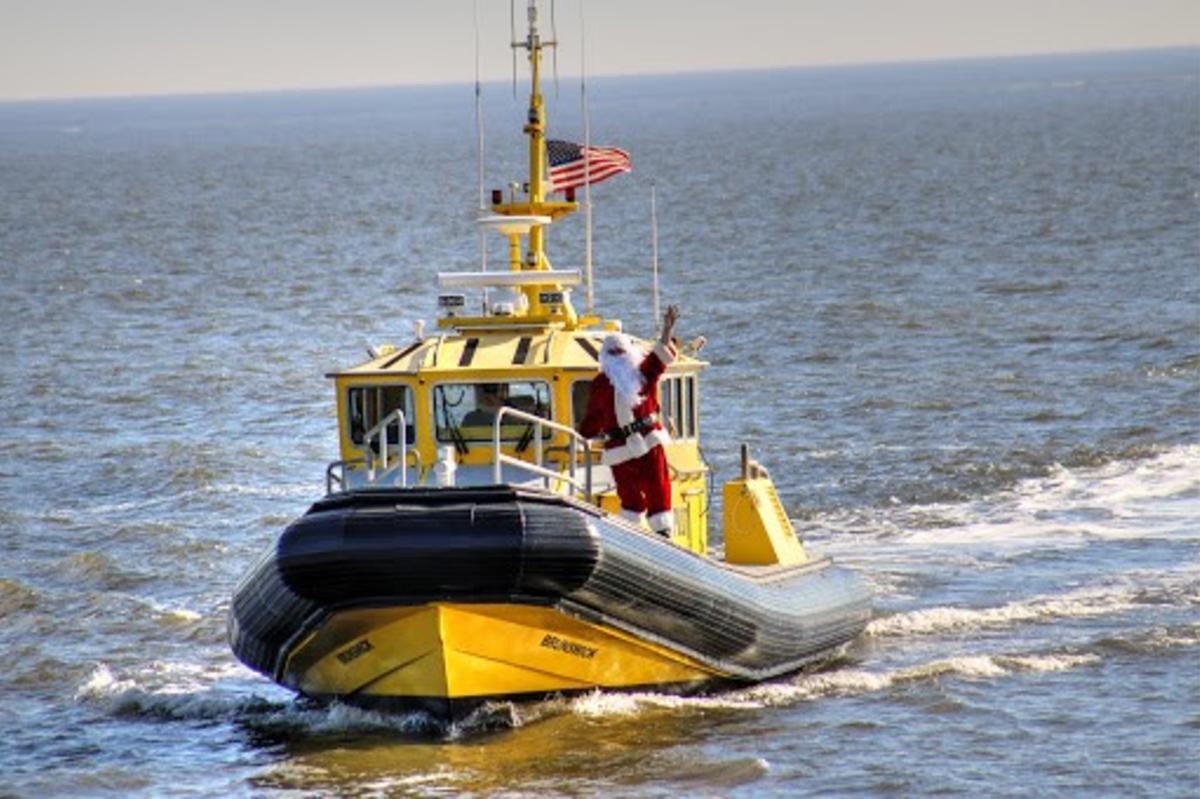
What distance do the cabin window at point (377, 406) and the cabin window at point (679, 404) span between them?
166cm

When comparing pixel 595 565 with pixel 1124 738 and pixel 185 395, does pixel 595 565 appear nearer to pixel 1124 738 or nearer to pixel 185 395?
pixel 1124 738

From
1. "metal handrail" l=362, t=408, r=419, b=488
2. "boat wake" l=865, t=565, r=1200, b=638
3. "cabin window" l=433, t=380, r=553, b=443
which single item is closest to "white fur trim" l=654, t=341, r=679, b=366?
"cabin window" l=433, t=380, r=553, b=443

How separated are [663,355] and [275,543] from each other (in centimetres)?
262

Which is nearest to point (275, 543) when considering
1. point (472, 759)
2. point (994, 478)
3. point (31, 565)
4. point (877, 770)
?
point (472, 759)

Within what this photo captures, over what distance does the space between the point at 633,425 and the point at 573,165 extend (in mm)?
3593

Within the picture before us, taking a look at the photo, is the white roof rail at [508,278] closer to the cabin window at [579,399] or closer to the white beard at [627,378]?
the cabin window at [579,399]

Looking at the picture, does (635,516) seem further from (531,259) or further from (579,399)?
(531,259)

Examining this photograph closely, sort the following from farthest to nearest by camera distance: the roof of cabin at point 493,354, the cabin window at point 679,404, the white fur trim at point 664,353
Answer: the cabin window at point 679,404
the roof of cabin at point 493,354
the white fur trim at point 664,353

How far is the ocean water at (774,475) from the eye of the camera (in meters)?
16.9

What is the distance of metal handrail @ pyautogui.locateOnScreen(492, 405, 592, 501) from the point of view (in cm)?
1667

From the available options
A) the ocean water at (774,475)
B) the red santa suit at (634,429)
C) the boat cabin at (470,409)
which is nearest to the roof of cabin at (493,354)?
the boat cabin at (470,409)

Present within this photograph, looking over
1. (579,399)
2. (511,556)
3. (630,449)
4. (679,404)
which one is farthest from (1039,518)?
(511,556)

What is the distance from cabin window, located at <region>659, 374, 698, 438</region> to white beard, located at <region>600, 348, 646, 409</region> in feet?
4.18

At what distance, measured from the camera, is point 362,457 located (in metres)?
18.5
